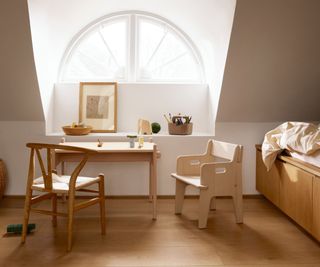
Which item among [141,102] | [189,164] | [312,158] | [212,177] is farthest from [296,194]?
[141,102]

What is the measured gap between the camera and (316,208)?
3143 millimetres

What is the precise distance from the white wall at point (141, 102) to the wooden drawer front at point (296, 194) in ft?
4.73

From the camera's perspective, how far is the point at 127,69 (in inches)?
196

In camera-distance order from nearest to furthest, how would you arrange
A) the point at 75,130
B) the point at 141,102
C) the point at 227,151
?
the point at 227,151, the point at 75,130, the point at 141,102

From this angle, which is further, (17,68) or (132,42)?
(132,42)

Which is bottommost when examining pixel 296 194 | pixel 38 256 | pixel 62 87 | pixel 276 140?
pixel 38 256

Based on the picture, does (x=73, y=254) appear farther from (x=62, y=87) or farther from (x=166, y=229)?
(x=62, y=87)

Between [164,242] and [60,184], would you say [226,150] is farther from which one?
[60,184]

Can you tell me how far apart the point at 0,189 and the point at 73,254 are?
67.7 inches

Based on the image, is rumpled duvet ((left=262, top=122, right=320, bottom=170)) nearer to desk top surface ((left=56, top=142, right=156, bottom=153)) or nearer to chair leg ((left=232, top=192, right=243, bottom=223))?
chair leg ((left=232, top=192, right=243, bottom=223))

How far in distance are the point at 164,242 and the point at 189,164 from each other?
1.01 metres

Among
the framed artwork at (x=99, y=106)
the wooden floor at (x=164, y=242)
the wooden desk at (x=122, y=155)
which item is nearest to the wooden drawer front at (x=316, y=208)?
the wooden floor at (x=164, y=242)

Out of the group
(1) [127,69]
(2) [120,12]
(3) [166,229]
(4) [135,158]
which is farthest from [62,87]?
(3) [166,229]

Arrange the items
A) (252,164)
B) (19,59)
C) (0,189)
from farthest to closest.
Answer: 1. (252,164)
2. (0,189)
3. (19,59)
